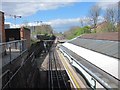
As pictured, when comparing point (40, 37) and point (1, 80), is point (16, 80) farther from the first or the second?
point (40, 37)

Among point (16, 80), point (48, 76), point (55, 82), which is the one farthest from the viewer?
point (48, 76)

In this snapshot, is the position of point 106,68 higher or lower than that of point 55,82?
higher

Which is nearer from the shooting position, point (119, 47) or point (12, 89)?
point (119, 47)

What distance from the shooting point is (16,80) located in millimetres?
10406

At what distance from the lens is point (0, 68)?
30.8 feet

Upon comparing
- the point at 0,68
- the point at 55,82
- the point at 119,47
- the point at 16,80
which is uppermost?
the point at 119,47

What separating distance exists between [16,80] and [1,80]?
92.2 inches

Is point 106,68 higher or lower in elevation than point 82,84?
higher

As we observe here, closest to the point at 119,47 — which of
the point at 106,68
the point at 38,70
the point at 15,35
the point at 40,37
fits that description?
the point at 106,68

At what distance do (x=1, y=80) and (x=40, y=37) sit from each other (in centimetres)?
5115

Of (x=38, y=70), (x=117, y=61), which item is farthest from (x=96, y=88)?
(x=38, y=70)

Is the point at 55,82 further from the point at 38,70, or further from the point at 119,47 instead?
the point at 119,47

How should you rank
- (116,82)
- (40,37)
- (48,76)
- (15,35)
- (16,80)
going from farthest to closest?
1. (40,37)
2. (15,35)
3. (48,76)
4. (16,80)
5. (116,82)

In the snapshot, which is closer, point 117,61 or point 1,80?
point 117,61
